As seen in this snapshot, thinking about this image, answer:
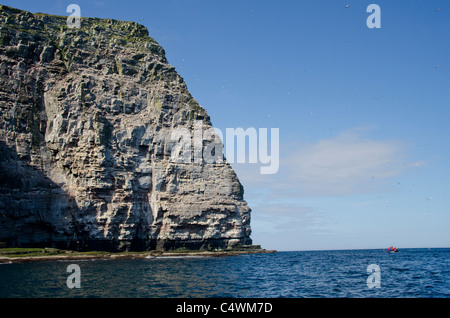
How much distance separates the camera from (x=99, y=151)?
83.1m

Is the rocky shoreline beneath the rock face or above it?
beneath

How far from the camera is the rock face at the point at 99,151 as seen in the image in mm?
78688

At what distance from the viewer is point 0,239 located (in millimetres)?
69938

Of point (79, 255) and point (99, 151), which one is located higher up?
point (99, 151)

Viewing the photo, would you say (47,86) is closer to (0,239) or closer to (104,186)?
(104,186)

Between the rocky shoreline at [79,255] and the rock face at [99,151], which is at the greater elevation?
the rock face at [99,151]

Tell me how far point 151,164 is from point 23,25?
4337 cm

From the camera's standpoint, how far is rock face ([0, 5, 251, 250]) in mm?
78688

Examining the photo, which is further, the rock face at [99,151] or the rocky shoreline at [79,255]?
the rock face at [99,151]

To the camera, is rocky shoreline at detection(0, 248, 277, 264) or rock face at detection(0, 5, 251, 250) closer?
rocky shoreline at detection(0, 248, 277, 264)

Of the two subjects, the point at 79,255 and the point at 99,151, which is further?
the point at 99,151

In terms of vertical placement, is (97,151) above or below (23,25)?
below
